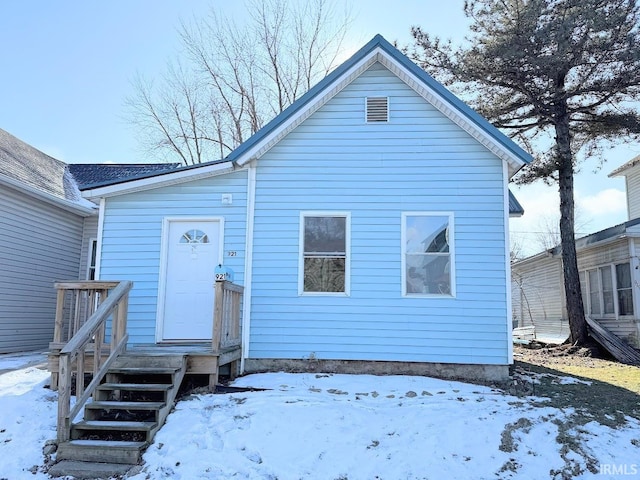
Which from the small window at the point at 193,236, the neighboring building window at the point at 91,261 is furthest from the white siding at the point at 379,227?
the neighboring building window at the point at 91,261

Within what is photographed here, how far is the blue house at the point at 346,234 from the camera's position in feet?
25.1

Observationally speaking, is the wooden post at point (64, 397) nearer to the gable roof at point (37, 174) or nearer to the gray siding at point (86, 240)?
the gable roof at point (37, 174)

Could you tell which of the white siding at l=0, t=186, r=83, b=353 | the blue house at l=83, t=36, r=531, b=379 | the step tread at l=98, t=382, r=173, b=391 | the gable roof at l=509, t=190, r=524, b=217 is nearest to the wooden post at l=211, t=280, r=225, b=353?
the step tread at l=98, t=382, r=173, b=391

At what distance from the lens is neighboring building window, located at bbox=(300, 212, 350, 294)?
7.86 metres

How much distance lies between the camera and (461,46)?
13.4 m

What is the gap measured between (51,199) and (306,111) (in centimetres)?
627

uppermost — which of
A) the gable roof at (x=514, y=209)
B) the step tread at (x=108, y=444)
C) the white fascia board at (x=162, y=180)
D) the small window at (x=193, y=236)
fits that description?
the white fascia board at (x=162, y=180)

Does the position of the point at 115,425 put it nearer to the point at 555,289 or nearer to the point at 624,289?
the point at 624,289

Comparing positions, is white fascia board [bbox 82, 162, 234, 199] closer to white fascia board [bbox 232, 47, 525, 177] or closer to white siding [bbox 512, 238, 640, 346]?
white fascia board [bbox 232, 47, 525, 177]

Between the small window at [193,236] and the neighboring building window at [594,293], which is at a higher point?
the small window at [193,236]

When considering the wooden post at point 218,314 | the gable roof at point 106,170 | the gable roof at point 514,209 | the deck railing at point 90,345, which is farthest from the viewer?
the gable roof at point 106,170

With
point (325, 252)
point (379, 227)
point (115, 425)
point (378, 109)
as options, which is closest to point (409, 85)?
point (378, 109)

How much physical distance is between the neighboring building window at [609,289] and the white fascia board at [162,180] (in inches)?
398

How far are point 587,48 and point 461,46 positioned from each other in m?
3.05
